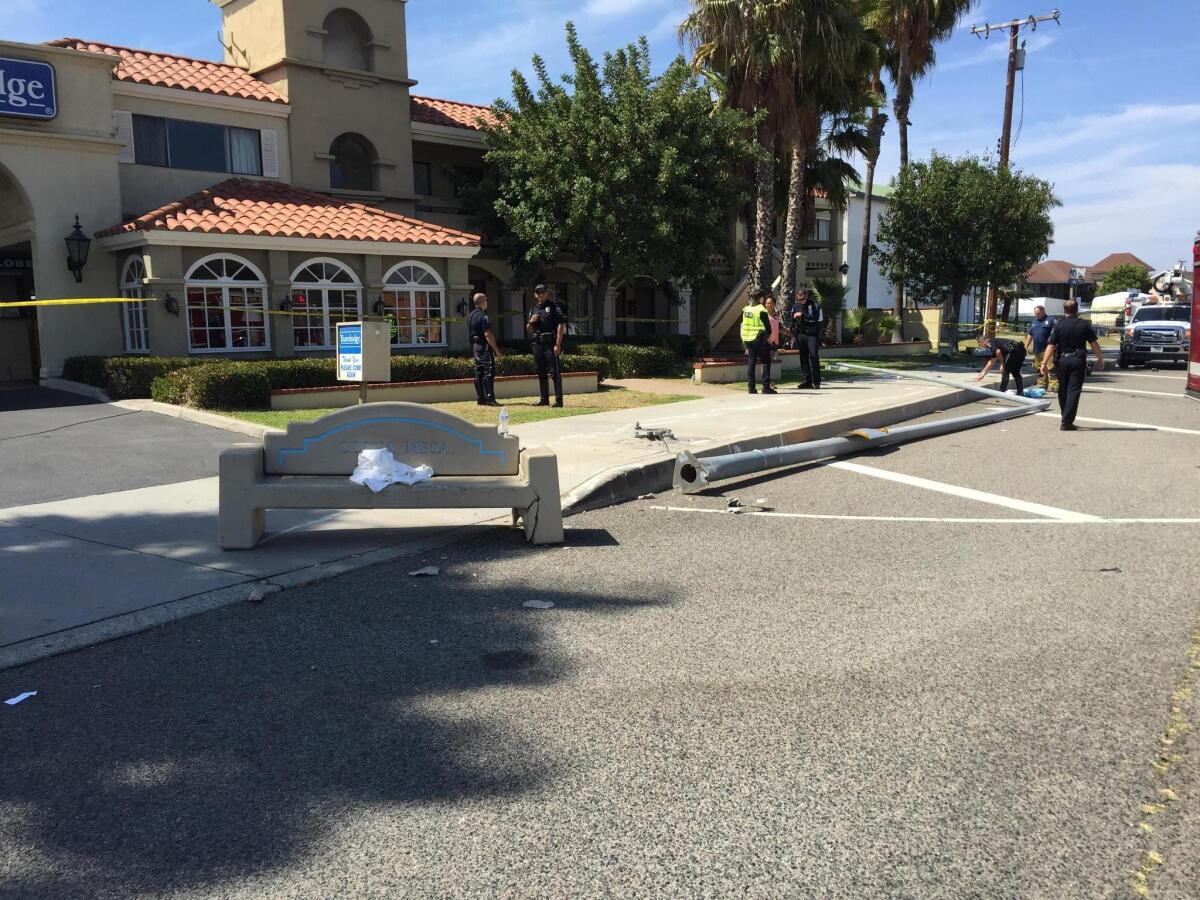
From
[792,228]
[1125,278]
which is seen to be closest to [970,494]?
[792,228]

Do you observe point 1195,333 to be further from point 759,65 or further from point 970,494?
point 759,65

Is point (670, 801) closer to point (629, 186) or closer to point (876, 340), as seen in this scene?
point (629, 186)

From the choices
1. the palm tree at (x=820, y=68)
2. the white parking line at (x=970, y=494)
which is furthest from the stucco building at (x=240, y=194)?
the white parking line at (x=970, y=494)

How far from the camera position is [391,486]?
695 centimetres

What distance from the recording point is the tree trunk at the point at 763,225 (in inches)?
928

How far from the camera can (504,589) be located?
611 cm

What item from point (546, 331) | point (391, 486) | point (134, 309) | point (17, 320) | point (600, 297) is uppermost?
point (600, 297)

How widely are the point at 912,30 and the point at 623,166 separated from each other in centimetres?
1520

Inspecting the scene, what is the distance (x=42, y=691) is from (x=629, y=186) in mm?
18456

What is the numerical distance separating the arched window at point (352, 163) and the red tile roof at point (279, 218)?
1.30 m

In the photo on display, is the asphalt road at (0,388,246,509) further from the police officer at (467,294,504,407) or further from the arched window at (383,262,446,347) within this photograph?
the arched window at (383,262,446,347)

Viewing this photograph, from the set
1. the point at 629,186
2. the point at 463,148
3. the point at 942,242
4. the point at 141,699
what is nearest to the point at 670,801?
the point at 141,699

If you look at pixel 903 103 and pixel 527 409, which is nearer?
pixel 527 409

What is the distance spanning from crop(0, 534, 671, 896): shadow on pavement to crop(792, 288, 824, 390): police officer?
13.0m
